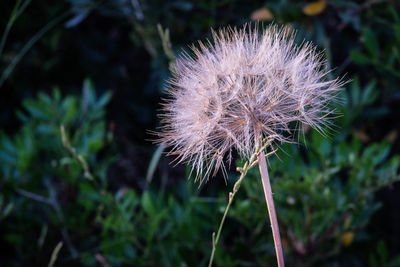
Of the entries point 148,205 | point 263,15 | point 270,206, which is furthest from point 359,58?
point 270,206

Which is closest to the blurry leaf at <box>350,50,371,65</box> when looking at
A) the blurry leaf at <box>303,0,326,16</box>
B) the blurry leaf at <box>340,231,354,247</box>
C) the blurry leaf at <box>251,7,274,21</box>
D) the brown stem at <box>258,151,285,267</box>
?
the blurry leaf at <box>303,0,326,16</box>

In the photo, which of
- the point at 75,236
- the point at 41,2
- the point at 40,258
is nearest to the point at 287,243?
the point at 75,236

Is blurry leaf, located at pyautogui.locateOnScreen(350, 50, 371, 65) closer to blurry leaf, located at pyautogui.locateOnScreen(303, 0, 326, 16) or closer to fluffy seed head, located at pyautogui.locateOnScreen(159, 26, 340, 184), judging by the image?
blurry leaf, located at pyautogui.locateOnScreen(303, 0, 326, 16)

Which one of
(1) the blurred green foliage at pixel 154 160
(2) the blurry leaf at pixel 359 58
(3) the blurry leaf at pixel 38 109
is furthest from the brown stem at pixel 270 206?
(3) the blurry leaf at pixel 38 109

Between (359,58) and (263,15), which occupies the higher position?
(263,15)

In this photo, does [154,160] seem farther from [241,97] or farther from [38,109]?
[241,97]

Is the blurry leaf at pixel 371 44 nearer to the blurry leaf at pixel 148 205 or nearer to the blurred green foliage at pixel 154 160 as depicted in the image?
the blurred green foliage at pixel 154 160

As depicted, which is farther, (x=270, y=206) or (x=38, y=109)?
(x=38, y=109)
